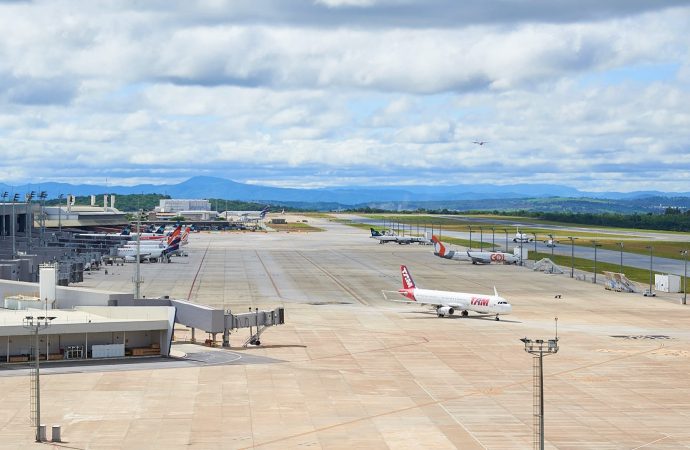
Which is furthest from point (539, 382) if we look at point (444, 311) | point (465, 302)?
point (444, 311)

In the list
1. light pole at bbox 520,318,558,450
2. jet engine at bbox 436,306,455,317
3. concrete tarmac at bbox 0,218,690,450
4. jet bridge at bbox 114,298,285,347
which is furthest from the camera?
jet engine at bbox 436,306,455,317

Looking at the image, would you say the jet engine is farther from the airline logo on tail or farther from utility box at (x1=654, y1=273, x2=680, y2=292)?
utility box at (x1=654, y1=273, x2=680, y2=292)

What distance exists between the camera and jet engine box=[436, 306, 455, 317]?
11331cm

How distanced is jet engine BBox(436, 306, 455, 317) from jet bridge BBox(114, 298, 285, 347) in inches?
1000

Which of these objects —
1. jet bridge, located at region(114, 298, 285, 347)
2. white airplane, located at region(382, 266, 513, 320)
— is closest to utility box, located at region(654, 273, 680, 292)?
white airplane, located at region(382, 266, 513, 320)

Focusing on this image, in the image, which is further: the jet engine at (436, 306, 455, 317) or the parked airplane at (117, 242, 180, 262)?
the parked airplane at (117, 242, 180, 262)

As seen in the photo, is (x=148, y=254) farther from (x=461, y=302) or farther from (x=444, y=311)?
(x=461, y=302)

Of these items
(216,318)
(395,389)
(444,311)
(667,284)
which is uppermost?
(216,318)

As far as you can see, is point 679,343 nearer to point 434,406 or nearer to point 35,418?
point 434,406

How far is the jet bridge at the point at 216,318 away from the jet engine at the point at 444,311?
25.4 metres

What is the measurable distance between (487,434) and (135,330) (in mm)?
33676

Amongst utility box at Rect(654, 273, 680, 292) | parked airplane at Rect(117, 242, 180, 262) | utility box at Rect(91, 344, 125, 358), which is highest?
parked airplane at Rect(117, 242, 180, 262)

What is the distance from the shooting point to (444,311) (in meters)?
113

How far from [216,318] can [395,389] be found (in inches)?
832
